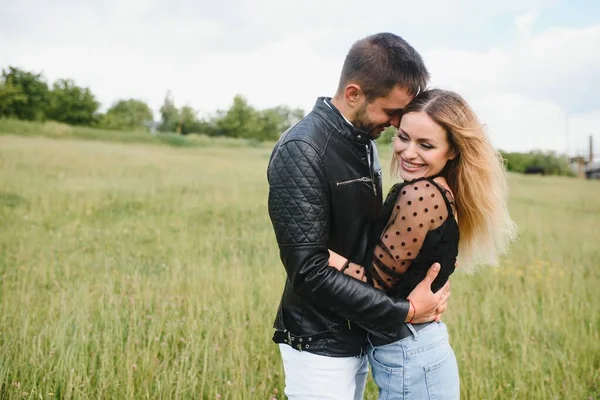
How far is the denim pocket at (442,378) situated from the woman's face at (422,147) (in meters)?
0.74

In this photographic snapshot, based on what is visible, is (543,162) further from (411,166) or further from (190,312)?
(411,166)

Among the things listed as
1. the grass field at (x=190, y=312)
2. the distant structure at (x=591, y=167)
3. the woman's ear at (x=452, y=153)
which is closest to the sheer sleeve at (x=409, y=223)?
the woman's ear at (x=452, y=153)

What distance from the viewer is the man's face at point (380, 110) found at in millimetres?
2006

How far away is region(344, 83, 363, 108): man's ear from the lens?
6.58 ft

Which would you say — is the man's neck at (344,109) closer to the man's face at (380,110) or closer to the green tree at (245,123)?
the man's face at (380,110)

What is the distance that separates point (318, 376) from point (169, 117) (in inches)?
2938

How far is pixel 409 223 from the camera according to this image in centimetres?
182

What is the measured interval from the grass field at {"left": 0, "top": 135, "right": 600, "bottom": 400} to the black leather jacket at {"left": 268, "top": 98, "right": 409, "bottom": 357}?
4.11ft

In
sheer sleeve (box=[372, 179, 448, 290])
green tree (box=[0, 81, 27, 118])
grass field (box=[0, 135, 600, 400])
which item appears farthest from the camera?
green tree (box=[0, 81, 27, 118])

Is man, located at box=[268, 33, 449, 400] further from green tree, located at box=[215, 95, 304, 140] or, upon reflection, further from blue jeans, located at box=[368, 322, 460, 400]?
green tree, located at box=[215, 95, 304, 140]

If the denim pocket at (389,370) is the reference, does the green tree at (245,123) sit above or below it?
above

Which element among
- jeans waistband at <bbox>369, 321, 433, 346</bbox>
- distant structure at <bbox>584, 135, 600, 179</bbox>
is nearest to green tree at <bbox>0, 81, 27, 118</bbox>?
jeans waistband at <bbox>369, 321, 433, 346</bbox>

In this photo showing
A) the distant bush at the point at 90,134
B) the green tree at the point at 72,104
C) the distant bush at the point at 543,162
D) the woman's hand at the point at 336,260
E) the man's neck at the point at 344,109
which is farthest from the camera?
the green tree at the point at 72,104

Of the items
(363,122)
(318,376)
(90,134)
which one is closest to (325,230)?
(363,122)
